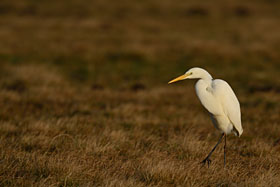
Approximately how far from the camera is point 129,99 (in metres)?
8.73

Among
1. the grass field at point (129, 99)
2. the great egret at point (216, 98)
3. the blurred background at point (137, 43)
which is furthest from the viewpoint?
the blurred background at point (137, 43)

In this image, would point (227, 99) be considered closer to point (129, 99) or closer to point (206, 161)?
point (206, 161)

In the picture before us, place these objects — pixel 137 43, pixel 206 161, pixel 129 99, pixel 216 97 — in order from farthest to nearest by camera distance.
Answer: pixel 137 43 < pixel 129 99 < pixel 206 161 < pixel 216 97

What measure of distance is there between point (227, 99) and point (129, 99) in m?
4.13

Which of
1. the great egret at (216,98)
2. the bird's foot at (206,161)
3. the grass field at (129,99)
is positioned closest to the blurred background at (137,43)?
the grass field at (129,99)

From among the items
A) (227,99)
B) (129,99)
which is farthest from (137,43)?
(227,99)

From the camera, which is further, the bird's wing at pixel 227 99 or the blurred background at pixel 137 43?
the blurred background at pixel 137 43

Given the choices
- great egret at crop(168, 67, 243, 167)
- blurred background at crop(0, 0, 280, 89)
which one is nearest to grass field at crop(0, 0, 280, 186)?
blurred background at crop(0, 0, 280, 89)

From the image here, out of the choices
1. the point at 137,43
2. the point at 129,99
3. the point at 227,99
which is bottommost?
the point at 129,99

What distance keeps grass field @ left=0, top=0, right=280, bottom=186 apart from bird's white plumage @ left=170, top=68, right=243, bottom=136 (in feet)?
1.74

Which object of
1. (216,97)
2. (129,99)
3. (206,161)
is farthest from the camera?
(129,99)

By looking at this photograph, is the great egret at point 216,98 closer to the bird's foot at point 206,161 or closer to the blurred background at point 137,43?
the bird's foot at point 206,161

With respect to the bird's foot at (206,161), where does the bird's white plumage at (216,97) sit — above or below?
above

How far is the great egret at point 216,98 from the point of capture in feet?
15.3
